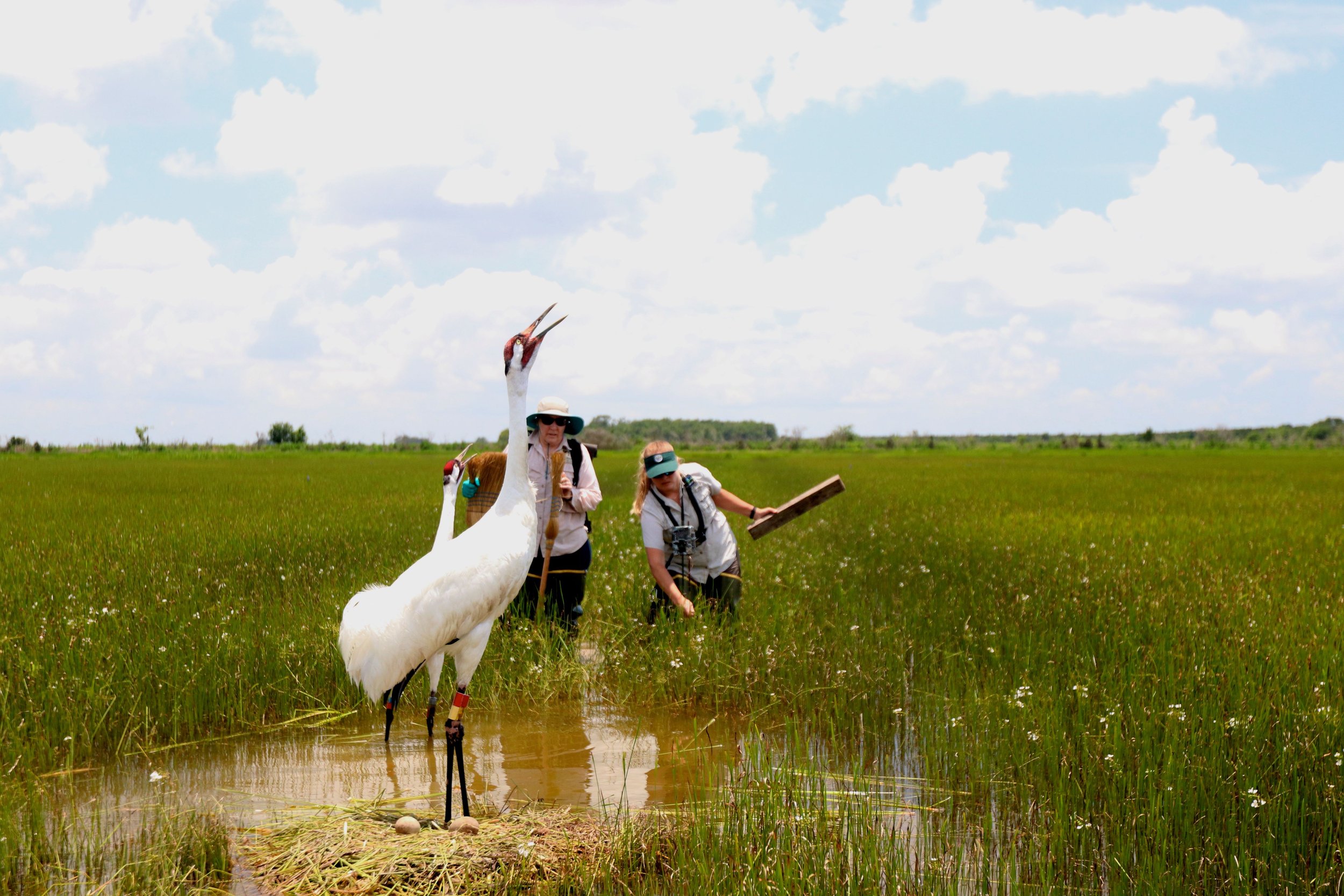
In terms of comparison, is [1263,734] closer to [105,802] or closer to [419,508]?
[105,802]

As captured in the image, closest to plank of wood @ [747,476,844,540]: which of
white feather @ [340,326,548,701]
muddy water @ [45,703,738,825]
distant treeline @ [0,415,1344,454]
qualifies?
muddy water @ [45,703,738,825]

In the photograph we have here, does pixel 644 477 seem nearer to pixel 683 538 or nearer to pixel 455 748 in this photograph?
pixel 683 538

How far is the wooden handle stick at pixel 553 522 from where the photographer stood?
22.8 ft

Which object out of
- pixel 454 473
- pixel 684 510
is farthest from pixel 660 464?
pixel 454 473

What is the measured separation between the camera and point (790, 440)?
9694 cm

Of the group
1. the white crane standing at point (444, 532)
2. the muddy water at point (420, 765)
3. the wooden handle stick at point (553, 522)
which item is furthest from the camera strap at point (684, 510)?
the white crane standing at point (444, 532)

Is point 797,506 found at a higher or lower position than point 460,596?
higher

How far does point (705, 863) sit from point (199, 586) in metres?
7.30

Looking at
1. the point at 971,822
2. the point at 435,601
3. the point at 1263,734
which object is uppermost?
the point at 435,601

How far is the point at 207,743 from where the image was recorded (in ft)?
19.8

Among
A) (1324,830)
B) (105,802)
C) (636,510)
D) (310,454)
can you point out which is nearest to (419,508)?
(636,510)

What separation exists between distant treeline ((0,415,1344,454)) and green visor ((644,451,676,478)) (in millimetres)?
34098

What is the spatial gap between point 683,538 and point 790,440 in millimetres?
90486

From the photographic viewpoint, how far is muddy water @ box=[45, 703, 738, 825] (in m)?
5.12
